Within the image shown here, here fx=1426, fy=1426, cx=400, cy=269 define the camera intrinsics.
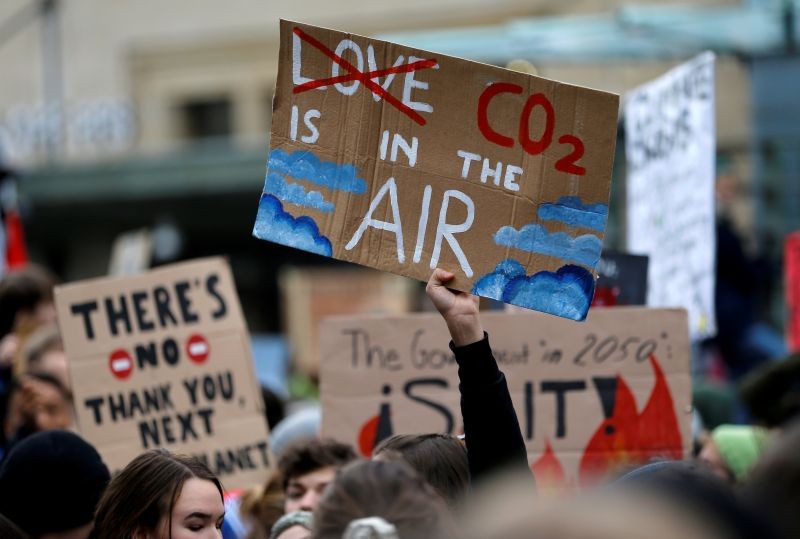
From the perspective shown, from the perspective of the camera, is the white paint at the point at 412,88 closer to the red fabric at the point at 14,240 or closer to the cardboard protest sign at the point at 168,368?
the cardboard protest sign at the point at 168,368

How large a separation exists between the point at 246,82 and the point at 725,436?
23202 millimetres

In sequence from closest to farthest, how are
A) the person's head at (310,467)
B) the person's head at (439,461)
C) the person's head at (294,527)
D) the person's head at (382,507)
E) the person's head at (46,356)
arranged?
the person's head at (382,507) < the person's head at (439,461) < the person's head at (294,527) < the person's head at (310,467) < the person's head at (46,356)

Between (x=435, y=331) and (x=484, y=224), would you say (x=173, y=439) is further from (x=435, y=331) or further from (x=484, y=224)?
(x=484, y=224)

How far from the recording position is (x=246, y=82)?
27469 mm

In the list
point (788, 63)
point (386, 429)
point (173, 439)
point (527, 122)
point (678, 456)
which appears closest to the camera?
point (527, 122)

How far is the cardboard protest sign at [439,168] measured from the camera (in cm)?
345

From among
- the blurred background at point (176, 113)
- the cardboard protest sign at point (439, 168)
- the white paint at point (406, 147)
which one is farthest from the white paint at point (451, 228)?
the blurred background at point (176, 113)

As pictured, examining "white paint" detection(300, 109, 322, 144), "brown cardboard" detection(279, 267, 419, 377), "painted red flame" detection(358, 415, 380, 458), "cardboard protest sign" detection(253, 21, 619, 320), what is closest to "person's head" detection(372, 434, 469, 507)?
"cardboard protest sign" detection(253, 21, 619, 320)

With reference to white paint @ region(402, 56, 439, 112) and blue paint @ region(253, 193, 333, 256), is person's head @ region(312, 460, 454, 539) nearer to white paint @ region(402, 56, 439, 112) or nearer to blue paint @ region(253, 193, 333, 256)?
blue paint @ region(253, 193, 333, 256)

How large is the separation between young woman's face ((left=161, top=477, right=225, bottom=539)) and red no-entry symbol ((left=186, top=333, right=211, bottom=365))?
1.82 meters

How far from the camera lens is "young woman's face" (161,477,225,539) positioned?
133 inches

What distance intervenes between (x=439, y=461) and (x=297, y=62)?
1.09m

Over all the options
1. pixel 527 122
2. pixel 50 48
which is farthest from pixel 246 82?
pixel 527 122

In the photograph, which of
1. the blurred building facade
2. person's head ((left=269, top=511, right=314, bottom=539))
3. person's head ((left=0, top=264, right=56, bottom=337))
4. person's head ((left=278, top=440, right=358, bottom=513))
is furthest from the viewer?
the blurred building facade
